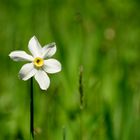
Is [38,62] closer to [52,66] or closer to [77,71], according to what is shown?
[52,66]

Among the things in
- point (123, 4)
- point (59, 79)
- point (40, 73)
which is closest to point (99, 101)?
point (59, 79)

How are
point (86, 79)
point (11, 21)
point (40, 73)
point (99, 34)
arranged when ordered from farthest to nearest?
point (11, 21) → point (99, 34) → point (86, 79) → point (40, 73)

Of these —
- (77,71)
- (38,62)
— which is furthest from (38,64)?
(77,71)

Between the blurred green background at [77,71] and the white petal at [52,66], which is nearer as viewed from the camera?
the white petal at [52,66]

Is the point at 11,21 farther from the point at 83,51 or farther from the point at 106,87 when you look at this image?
the point at 106,87

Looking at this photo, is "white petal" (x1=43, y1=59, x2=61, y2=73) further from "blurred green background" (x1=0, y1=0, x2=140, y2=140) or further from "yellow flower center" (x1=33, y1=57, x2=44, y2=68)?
"blurred green background" (x1=0, y1=0, x2=140, y2=140)

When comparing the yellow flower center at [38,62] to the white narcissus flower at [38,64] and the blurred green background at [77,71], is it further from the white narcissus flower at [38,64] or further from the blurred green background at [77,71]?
the blurred green background at [77,71]

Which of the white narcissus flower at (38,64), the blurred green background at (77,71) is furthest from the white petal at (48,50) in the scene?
the blurred green background at (77,71)

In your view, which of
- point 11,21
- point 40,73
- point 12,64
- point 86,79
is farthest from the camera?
point 11,21

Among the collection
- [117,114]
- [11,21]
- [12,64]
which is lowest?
[117,114]
